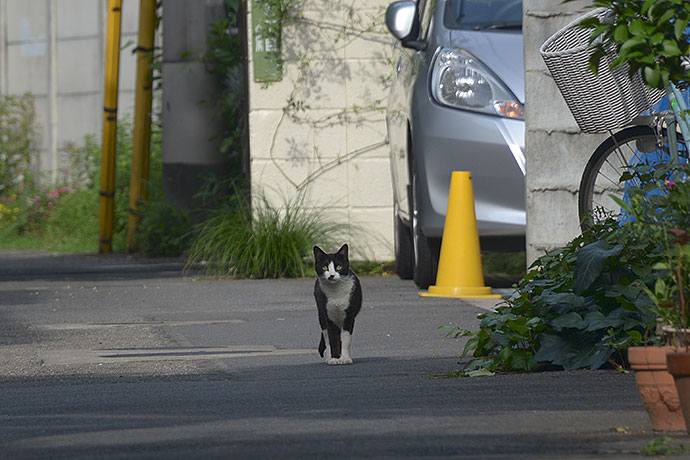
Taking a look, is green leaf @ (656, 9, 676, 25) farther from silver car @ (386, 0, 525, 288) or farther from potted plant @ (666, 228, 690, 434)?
silver car @ (386, 0, 525, 288)

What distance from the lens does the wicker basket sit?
5.25 metres

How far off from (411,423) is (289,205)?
6.86 m

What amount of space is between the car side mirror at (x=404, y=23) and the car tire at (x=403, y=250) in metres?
1.65

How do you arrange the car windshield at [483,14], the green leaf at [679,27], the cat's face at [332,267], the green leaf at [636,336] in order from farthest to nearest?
the car windshield at [483,14], the cat's face at [332,267], the green leaf at [636,336], the green leaf at [679,27]

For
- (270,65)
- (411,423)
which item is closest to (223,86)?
(270,65)

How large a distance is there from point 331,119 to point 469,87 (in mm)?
2926

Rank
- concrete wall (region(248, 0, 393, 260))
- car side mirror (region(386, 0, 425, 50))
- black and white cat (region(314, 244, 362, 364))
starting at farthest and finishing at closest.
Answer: concrete wall (region(248, 0, 393, 260))
car side mirror (region(386, 0, 425, 50))
black and white cat (region(314, 244, 362, 364))

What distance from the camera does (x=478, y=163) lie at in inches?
302

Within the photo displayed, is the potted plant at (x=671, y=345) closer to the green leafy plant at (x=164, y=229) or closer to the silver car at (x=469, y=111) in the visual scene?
the silver car at (x=469, y=111)

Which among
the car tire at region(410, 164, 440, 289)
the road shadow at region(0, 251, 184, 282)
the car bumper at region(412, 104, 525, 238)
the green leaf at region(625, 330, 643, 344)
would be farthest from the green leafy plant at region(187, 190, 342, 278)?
the green leaf at region(625, 330, 643, 344)

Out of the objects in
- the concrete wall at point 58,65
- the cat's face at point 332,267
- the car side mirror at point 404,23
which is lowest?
the cat's face at point 332,267

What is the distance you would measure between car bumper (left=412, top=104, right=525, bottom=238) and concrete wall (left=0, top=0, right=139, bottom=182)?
34.7ft

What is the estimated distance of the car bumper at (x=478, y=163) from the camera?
24.8 ft

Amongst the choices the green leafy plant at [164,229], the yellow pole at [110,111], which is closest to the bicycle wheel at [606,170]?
the green leafy plant at [164,229]
